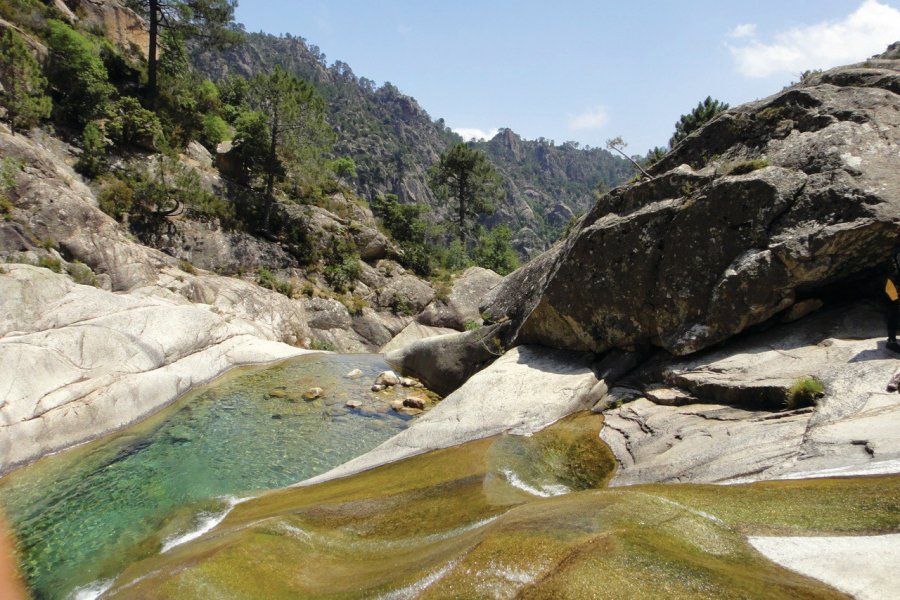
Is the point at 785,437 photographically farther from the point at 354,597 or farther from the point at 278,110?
the point at 278,110

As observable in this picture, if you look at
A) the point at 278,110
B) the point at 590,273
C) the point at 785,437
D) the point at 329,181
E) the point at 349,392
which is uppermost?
the point at 278,110

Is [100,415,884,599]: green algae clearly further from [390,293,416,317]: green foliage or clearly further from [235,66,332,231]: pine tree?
[235,66,332,231]: pine tree

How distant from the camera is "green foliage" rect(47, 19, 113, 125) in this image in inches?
1309

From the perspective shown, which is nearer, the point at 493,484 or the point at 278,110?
the point at 493,484

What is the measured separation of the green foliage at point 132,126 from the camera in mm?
34281

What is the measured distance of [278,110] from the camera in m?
39.3

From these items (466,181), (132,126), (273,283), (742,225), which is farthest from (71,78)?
(742,225)

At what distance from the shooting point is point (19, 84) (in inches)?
1112

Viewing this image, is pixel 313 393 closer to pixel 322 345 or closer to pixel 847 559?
pixel 322 345

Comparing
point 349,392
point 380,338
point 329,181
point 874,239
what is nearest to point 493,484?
point 874,239

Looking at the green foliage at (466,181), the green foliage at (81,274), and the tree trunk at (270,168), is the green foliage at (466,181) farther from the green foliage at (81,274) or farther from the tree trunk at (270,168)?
the green foliage at (81,274)

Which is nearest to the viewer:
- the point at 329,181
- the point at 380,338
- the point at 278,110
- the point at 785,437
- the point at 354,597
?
the point at 354,597

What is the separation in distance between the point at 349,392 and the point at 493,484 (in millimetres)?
11601

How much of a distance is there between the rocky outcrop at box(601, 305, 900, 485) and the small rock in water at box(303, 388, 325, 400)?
11073mm
